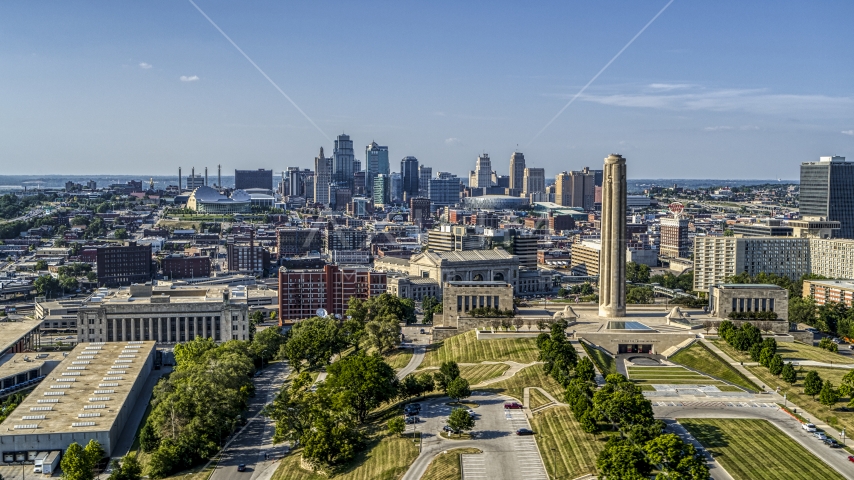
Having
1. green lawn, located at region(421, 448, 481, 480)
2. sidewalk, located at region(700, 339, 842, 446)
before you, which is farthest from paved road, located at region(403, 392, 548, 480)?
sidewalk, located at region(700, 339, 842, 446)

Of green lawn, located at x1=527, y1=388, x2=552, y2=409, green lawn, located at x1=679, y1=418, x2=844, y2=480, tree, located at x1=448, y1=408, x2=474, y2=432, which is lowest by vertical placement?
green lawn, located at x1=679, y1=418, x2=844, y2=480

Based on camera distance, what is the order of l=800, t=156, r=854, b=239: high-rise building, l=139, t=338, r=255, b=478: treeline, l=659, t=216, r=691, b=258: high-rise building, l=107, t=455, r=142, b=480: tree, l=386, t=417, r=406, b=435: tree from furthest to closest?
l=659, t=216, r=691, b=258: high-rise building < l=800, t=156, r=854, b=239: high-rise building < l=139, t=338, r=255, b=478: treeline < l=386, t=417, r=406, b=435: tree < l=107, t=455, r=142, b=480: tree

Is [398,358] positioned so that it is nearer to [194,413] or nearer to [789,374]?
[194,413]

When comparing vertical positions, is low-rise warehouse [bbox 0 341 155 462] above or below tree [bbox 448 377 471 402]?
below

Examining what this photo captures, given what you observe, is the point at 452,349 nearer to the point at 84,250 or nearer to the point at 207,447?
the point at 207,447

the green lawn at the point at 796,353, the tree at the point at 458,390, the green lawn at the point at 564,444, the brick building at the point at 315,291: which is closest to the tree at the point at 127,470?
the tree at the point at 458,390

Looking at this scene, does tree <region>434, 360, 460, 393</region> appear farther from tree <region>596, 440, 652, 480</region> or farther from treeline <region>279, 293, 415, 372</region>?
tree <region>596, 440, 652, 480</region>
